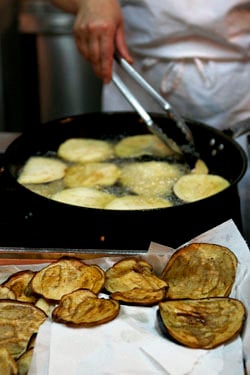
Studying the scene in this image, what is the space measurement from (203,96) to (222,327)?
1236 mm

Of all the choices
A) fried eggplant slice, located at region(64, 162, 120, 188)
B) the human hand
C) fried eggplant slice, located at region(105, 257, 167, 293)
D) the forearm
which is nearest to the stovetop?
fried eggplant slice, located at region(105, 257, 167, 293)

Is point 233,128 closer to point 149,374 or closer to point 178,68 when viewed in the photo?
point 178,68

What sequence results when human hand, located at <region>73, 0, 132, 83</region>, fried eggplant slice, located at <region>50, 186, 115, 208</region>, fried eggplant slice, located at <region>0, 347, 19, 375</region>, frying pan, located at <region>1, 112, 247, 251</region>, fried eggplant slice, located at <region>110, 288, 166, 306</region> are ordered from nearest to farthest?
fried eggplant slice, located at <region>0, 347, 19, 375</region> < fried eggplant slice, located at <region>110, 288, 166, 306</region> < frying pan, located at <region>1, 112, 247, 251</region> < fried eggplant slice, located at <region>50, 186, 115, 208</region> < human hand, located at <region>73, 0, 132, 83</region>

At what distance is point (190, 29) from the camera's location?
6.49 feet

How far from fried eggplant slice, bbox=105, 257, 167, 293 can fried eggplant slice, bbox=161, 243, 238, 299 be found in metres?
0.03

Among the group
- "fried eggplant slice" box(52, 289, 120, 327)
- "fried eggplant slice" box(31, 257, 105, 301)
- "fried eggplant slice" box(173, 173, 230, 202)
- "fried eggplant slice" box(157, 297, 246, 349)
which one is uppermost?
"fried eggplant slice" box(157, 297, 246, 349)

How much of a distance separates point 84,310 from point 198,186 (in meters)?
0.65

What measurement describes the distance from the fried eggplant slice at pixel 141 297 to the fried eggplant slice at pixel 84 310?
2 centimetres

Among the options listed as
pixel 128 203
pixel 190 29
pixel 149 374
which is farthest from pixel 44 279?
pixel 190 29

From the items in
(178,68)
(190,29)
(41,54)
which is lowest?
(41,54)

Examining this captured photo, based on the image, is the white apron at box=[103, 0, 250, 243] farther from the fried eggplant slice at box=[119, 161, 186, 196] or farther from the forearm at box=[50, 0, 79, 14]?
the fried eggplant slice at box=[119, 161, 186, 196]

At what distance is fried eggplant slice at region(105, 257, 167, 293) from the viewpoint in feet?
3.59

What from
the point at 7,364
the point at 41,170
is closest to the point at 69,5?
the point at 41,170

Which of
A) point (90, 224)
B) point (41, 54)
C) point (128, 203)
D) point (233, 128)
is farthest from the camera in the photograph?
point (41, 54)
